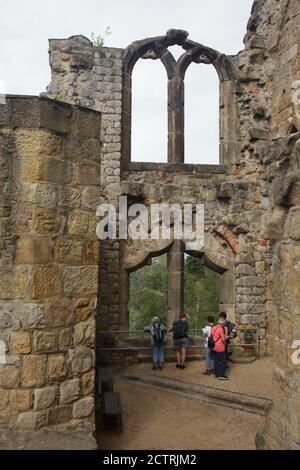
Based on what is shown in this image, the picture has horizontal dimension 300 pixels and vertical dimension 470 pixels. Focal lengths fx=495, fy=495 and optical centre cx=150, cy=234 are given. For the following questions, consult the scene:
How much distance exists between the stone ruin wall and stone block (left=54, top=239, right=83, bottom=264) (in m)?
0.01

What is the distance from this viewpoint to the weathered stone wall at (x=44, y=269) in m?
3.82

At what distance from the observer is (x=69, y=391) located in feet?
13.3

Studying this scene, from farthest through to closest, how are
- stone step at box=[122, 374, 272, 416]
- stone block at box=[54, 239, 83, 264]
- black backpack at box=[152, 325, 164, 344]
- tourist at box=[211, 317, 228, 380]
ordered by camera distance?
black backpack at box=[152, 325, 164, 344], tourist at box=[211, 317, 228, 380], stone step at box=[122, 374, 272, 416], stone block at box=[54, 239, 83, 264]

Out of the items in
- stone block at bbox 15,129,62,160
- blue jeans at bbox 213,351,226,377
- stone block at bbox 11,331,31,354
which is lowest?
blue jeans at bbox 213,351,226,377

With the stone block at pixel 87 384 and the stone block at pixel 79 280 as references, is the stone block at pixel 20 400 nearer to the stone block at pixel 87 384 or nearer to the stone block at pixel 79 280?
the stone block at pixel 87 384

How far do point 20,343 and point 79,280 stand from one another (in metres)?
0.70

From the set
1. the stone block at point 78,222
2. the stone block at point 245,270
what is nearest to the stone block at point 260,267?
the stone block at point 245,270

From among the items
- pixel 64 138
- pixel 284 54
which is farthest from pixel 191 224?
pixel 64 138

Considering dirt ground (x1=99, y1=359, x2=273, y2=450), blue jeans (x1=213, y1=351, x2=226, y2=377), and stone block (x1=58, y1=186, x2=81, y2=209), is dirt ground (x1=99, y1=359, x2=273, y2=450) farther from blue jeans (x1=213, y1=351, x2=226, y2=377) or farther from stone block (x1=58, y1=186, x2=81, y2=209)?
stone block (x1=58, y1=186, x2=81, y2=209)

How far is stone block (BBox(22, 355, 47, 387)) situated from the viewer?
12.5ft

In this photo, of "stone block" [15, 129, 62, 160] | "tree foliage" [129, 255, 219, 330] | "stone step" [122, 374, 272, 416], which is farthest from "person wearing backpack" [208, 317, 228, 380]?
"tree foliage" [129, 255, 219, 330]

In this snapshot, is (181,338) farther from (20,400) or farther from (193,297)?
(193,297)

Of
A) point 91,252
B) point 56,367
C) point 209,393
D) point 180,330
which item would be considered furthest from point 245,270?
point 56,367

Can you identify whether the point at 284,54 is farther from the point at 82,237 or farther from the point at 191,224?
the point at 82,237
